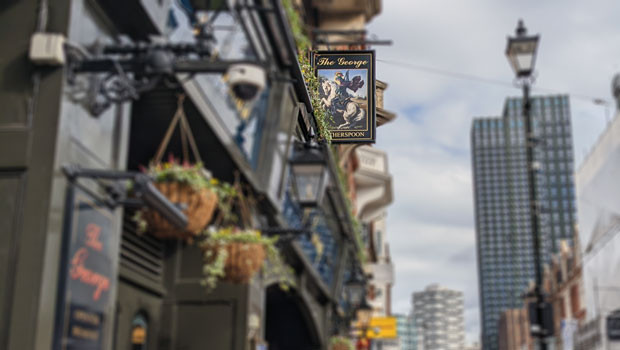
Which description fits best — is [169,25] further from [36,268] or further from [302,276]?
[302,276]

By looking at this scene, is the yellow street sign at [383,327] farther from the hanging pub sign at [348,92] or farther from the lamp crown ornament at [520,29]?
the hanging pub sign at [348,92]

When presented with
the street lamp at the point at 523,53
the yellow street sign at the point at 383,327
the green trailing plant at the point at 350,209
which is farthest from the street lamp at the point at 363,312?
the street lamp at the point at 523,53

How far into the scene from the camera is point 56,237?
18.6 ft

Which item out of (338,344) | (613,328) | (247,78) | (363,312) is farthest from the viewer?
(613,328)

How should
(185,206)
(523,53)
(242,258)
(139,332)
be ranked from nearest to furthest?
(185,206)
(242,258)
(139,332)
(523,53)

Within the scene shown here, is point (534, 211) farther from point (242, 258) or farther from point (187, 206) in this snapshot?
point (187, 206)

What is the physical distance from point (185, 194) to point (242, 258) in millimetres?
1867

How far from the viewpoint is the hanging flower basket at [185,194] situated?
297 inches

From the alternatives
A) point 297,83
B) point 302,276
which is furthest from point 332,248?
point 297,83

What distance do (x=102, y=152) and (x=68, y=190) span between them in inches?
33.9

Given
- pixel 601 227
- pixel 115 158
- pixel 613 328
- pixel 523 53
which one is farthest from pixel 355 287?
pixel 601 227

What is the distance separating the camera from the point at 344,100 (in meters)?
2.51

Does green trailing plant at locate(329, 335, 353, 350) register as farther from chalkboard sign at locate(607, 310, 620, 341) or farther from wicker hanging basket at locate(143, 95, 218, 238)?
chalkboard sign at locate(607, 310, 620, 341)

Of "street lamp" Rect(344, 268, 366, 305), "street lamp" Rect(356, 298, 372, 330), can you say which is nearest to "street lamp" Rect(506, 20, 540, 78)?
"street lamp" Rect(344, 268, 366, 305)
